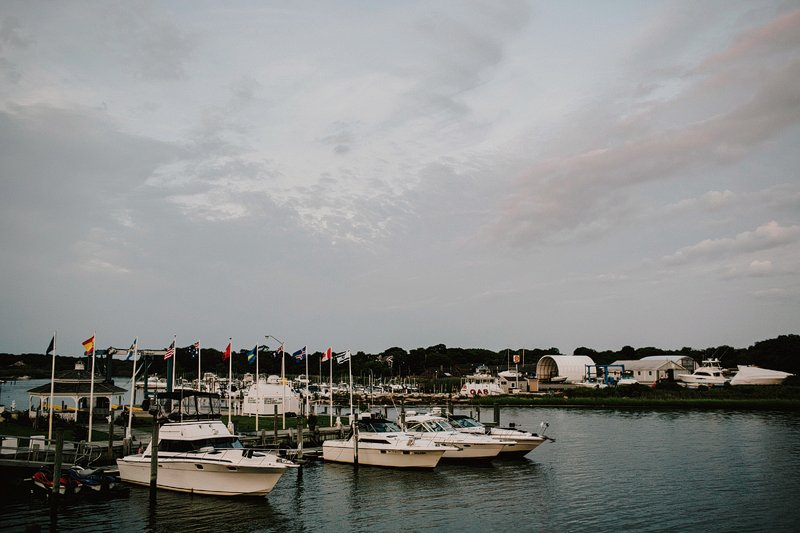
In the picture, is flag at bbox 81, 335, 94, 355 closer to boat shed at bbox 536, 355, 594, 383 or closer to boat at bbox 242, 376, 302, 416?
boat at bbox 242, 376, 302, 416

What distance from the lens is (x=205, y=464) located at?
1131 inches

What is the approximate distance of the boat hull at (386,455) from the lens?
3712 cm

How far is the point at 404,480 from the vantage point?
114ft

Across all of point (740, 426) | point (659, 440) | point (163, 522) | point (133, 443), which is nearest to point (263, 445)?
point (133, 443)

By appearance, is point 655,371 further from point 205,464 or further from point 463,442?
point 205,464

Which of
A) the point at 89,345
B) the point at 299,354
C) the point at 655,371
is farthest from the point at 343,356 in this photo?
the point at 655,371

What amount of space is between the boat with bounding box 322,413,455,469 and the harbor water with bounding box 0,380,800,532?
673 mm

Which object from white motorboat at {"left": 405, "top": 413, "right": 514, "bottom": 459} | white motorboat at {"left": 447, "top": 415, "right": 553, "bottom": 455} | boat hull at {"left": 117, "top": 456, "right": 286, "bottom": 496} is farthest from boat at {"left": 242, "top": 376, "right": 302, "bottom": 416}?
boat hull at {"left": 117, "top": 456, "right": 286, "bottom": 496}

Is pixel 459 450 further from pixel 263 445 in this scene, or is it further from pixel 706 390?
pixel 706 390

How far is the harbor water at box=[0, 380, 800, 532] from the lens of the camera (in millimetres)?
24938

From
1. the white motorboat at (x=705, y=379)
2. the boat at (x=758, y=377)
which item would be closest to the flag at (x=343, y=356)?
the white motorboat at (x=705, y=379)

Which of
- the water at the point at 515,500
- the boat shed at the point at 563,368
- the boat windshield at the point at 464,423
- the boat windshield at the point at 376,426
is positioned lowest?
the water at the point at 515,500

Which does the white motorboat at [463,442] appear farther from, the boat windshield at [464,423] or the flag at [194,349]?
the flag at [194,349]

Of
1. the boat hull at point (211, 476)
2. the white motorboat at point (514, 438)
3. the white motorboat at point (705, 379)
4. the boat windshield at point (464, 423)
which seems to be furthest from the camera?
the white motorboat at point (705, 379)
